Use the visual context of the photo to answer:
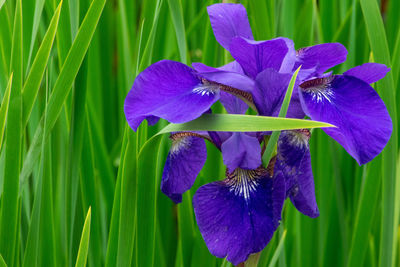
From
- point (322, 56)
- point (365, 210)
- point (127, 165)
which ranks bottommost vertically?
point (365, 210)

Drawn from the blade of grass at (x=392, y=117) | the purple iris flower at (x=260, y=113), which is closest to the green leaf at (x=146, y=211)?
the purple iris flower at (x=260, y=113)

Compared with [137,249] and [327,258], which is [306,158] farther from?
[327,258]

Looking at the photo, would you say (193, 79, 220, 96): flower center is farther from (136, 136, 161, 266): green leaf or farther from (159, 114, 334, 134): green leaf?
(136, 136, 161, 266): green leaf

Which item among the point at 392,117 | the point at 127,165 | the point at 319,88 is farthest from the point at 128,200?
the point at 392,117

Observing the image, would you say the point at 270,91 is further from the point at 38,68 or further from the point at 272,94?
the point at 38,68

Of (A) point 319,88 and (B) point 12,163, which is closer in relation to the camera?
(A) point 319,88

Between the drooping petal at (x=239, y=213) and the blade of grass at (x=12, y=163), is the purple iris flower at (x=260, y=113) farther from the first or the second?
the blade of grass at (x=12, y=163)

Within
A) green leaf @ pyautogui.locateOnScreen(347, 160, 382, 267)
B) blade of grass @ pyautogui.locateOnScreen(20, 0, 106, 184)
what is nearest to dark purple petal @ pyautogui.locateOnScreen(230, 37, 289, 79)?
blade of grass @ pyautogui.locateOnScreen(20, 0, 106, 184)

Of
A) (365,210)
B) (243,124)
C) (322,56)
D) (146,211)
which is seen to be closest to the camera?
(243,124)

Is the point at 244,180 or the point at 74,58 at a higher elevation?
the point at 74,58
